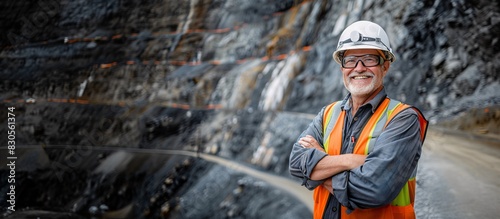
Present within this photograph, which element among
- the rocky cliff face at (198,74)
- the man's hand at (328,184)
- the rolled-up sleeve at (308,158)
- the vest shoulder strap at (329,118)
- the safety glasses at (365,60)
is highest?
the safety glasses at (365,60)

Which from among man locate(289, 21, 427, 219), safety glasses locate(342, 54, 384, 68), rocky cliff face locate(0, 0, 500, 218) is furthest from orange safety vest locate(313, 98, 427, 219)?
rocky cliff face locate(0, 0, 500, 218)

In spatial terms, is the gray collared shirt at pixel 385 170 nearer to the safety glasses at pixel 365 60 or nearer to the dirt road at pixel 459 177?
the safety glasses at pixel 365 60

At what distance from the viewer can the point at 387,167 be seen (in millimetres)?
1854

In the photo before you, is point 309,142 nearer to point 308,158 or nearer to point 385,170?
point 308,158

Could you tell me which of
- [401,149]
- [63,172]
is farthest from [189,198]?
[401,149]

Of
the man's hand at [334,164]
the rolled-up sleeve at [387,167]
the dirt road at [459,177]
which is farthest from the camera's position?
the dirt road at [459,177]

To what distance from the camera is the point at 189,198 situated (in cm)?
798

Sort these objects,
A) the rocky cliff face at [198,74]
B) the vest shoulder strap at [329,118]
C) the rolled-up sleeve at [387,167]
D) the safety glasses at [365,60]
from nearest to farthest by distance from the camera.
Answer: the rolled-up sleeve at [387,167], the safety glasses at [365,60], the vest shoulder strap at [329,118], the rocky cliff face at [198,74]

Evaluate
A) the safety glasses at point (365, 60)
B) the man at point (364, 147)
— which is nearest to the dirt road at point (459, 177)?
the man at point (364, 147)

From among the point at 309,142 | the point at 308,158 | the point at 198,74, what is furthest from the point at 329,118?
the point at 198,74

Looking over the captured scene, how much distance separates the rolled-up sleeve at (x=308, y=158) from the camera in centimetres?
214

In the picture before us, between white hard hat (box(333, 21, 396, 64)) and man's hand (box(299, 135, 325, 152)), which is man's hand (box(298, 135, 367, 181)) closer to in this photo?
man's hand (box(299, 135, 325, 152))

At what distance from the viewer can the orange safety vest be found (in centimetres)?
193

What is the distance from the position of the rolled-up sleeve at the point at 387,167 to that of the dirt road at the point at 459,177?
1729 mm
